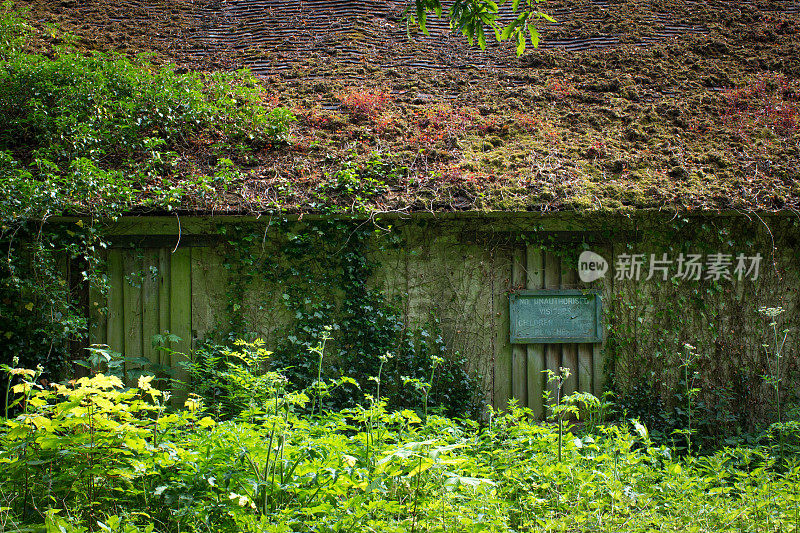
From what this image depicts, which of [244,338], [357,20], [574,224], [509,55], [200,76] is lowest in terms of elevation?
[244,338]

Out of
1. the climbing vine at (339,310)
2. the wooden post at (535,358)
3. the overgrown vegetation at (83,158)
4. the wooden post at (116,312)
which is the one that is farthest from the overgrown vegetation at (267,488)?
the wooden post at (116,312)

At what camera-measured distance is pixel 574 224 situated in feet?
18.8

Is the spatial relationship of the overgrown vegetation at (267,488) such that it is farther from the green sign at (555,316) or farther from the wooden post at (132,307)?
the wooden post at (132,307)

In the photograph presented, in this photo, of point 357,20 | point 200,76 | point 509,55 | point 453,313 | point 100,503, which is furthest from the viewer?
point 357,20

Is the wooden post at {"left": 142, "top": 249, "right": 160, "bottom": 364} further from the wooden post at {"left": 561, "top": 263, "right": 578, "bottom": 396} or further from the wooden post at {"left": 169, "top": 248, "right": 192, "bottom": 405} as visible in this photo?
the wooden post at {"left": 561, "top": 263, "right": 578, "bottom": 396}

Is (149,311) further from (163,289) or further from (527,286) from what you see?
(527,286)

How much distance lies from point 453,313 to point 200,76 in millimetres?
4502

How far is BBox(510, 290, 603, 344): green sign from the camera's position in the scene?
5.69 meters

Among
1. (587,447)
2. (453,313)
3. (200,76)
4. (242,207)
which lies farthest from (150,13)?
(587,447)

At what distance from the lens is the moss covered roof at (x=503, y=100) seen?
220 inches

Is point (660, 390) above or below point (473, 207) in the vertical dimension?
below

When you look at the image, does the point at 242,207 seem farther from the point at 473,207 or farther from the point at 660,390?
the point at 660,390

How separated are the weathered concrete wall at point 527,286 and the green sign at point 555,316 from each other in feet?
0.40

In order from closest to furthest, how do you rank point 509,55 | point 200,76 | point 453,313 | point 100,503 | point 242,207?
point 100,503, point 242,207, point 453,313, point 200,76, point 509,55
